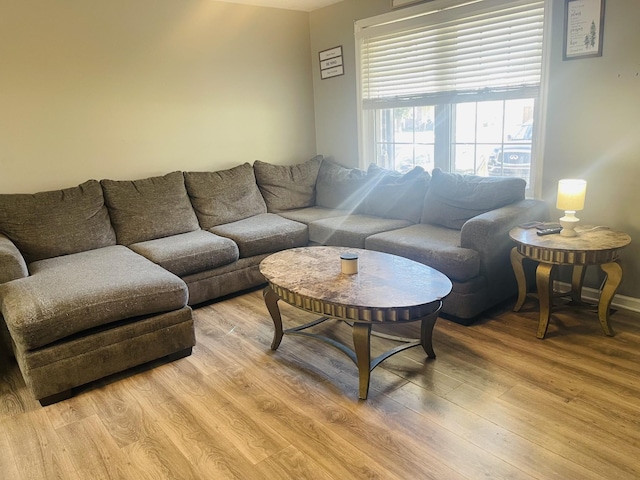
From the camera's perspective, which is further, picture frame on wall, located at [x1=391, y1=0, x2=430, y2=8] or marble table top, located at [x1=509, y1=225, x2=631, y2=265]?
picture frame on wall, located at [x1=391, y1=0, x2=430, y2=8]

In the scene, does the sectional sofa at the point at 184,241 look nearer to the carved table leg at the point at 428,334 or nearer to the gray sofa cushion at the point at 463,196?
the gray sofa cushion at the point at 463,196

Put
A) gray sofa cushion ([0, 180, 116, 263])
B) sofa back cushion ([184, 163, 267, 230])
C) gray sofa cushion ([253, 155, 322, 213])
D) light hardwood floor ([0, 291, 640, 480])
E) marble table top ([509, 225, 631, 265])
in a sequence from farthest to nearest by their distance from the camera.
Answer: gray sofa cushion ([253, 155, 322, 213]) < sofa back cushion ([184, 163, 267, 230]) < gray sofa cushion ([0, 180, 116, 263]) < marble table top ([509, 225, 631, 265]) < light hardwood floor ([0, 291, 640, 480])

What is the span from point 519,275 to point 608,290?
1.67 feet

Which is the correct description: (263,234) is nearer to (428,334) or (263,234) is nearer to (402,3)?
(428,334)

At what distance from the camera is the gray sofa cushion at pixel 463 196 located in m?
3.27

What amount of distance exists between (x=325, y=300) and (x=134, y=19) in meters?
3.00

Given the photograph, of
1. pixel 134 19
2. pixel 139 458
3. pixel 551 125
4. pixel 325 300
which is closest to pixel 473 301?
pixel 325 300

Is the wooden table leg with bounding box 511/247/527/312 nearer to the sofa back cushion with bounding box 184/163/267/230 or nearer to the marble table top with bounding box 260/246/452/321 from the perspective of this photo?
the marble table top with bounding box 260/246/452/321

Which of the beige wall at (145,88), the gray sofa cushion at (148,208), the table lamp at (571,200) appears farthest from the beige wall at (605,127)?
the gray sofa cushion at (148,208)

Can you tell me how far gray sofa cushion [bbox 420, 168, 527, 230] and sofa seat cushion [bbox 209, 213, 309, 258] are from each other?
3.43 ft

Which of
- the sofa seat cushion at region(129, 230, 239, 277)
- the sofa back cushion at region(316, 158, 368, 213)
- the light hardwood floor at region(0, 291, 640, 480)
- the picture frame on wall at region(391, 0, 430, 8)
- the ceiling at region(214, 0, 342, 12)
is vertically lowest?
the light hardwood floor at region(0, 291, 640, 480)

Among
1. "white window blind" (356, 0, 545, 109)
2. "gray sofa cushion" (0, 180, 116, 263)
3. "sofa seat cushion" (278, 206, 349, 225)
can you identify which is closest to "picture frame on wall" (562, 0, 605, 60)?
"white window blind" (356, 0, 545, 109)

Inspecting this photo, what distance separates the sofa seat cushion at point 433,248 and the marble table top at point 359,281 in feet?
1.19

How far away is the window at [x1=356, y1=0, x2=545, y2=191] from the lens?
11.0 feet
